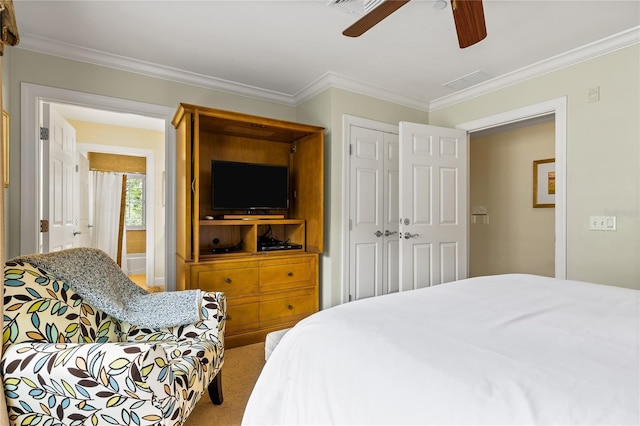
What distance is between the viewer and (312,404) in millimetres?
940

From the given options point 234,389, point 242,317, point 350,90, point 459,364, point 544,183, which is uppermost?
point 350,90

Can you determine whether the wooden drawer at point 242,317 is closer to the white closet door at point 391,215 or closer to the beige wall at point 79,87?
the white closet door at point 391,215

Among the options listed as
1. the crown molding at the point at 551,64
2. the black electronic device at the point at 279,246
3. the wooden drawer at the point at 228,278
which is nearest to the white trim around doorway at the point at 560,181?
the crown molding at the point at 551,64

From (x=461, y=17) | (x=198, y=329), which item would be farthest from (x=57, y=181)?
(x=461, y=17)

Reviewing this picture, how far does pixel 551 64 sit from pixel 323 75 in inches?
75.8

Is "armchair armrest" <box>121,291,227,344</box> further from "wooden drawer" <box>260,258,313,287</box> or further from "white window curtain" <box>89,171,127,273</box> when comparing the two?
"white window curtain" <box>89,171,127,273</box>

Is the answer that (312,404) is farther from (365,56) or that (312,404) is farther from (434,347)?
(365,56)

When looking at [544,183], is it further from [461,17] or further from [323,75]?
[461,17]

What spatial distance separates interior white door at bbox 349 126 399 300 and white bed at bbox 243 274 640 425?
6.13 feet

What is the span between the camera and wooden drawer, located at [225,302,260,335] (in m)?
2.75

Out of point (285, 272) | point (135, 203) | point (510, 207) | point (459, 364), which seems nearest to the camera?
point (459, 364)

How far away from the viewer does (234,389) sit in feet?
6.89

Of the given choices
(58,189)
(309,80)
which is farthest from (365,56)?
(58,189)

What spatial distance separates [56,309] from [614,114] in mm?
3649
